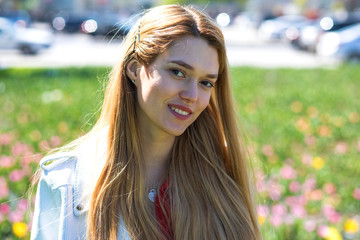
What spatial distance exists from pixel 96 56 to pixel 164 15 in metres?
18.2

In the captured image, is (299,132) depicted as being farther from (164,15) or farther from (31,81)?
(31,81)

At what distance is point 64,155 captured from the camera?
1.82 meters

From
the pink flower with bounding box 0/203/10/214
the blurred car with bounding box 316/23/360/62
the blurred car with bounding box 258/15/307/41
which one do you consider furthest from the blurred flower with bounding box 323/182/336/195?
the blurred car with bounding box 258/15/307/41

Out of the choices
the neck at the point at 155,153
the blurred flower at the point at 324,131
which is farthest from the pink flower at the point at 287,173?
the neck at the point at 155,153

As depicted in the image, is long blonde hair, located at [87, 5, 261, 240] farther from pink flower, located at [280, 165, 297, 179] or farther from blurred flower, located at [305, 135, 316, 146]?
blurred flower, located at [305, 135, 316, 146]

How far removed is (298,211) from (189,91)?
201cm

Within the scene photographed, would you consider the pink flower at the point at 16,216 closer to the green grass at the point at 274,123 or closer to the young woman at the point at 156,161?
the green grass at the point at 274,123

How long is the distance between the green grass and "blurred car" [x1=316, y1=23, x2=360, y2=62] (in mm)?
7841

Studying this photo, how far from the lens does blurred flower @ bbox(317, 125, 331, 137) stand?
19.6 ft

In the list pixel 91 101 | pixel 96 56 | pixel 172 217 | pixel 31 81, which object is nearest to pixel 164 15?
pixel 172 217

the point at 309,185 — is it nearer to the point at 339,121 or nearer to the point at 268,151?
the point at 268,151

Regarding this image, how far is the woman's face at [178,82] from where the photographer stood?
1.77m

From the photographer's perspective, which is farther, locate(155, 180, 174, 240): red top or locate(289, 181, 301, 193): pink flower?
locate(289, 181, 301, 193): pink flower

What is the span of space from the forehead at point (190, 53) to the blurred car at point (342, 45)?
17718 millimetres
